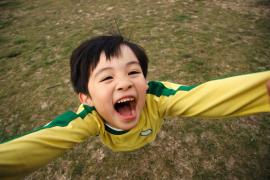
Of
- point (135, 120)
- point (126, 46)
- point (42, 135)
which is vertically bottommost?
point (135, 120)

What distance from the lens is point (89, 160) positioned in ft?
6.88

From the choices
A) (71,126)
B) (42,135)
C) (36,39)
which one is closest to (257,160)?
(71,126)

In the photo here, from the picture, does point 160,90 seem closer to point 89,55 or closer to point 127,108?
point 127,108

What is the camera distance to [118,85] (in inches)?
46.0

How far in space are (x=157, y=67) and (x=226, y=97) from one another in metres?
2.09

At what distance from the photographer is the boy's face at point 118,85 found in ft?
3.92

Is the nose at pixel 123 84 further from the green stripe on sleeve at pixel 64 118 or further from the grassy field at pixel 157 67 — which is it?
the grassy field at pixel 157 67

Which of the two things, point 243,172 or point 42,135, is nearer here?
point 42,135

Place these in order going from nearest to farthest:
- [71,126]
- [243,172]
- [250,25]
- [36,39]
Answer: [71,126], [243,172], [250,25], [36,39]

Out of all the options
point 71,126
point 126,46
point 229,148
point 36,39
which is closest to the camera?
point 71,126

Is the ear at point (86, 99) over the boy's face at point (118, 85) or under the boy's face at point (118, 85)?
under

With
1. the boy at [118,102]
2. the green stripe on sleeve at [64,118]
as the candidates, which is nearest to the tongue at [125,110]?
the boy at [118,102]

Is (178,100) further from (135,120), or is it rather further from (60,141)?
(60,141)

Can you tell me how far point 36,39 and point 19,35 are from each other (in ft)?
1.77
